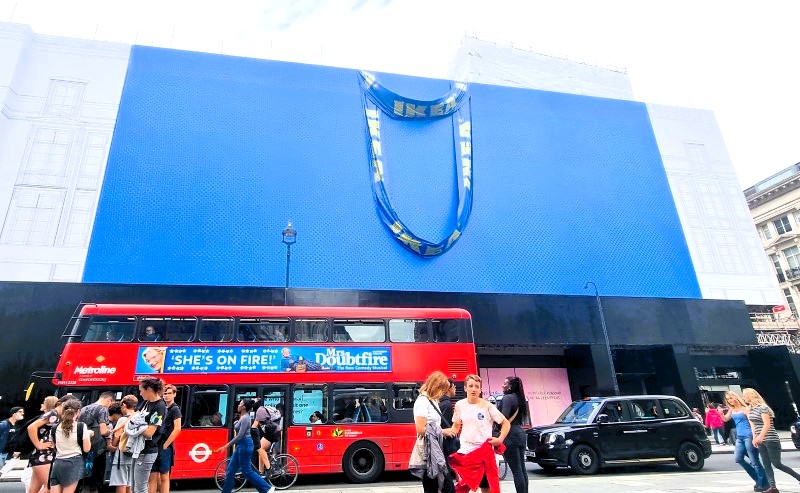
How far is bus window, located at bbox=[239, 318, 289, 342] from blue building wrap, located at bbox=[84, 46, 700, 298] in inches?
371

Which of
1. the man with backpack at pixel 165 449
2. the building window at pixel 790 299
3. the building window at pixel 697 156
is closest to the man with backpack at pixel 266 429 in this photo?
the man with backpack at pixel 165 449

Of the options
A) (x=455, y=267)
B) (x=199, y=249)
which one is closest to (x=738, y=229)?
(x=455, y=267)

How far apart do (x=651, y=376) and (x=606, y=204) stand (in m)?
9.84

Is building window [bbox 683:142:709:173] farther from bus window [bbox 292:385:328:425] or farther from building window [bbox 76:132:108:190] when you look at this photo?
building window [bbox 76:132:108:190]

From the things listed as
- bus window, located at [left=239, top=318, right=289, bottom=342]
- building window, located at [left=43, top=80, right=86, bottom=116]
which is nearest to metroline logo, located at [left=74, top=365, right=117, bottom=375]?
bus window, located at [left=239, top=318, right=289, bottom=342]

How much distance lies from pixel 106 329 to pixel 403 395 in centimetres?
745

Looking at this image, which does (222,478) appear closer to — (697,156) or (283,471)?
(283,471)

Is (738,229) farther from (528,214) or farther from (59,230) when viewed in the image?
(59,230)

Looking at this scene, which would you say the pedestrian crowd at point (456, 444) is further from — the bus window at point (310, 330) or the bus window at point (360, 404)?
the bus window at point (310, 330)

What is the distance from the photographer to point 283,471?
420 inches

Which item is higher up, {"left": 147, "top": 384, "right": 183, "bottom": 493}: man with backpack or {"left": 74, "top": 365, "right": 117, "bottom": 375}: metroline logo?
{"left": 74, "top": 365, "right": 117, "bottom": 375}: metroline logo

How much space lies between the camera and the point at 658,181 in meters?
29.1

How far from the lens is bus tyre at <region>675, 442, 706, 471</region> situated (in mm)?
11828

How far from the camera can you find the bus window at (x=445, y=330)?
12.9 metres
